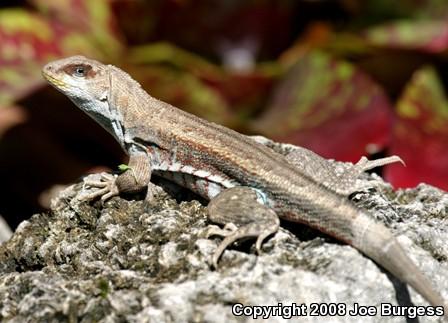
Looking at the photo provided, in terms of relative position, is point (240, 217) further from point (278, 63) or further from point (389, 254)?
point (278, 63)

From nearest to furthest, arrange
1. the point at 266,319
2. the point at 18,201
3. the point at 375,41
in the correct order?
the point at 266,319
the point at 375,41
the point at 18,201

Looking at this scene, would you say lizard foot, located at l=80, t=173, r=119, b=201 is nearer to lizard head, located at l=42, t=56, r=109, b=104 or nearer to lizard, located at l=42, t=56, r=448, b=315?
lizard, located at l=42, t=56, r=448, b=315

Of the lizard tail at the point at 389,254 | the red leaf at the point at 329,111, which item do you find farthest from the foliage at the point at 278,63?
the lizard tail at the point at 389,254

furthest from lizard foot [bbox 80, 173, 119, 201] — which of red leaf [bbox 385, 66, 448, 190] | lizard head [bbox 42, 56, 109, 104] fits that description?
red leaf [bbox 385, 66, 448, 190]

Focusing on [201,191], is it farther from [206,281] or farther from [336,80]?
[336,80]

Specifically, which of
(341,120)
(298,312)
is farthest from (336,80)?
(298,312)

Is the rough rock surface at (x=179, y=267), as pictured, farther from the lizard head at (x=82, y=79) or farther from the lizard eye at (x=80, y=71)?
the lizard eye at (x=80, y=71)
